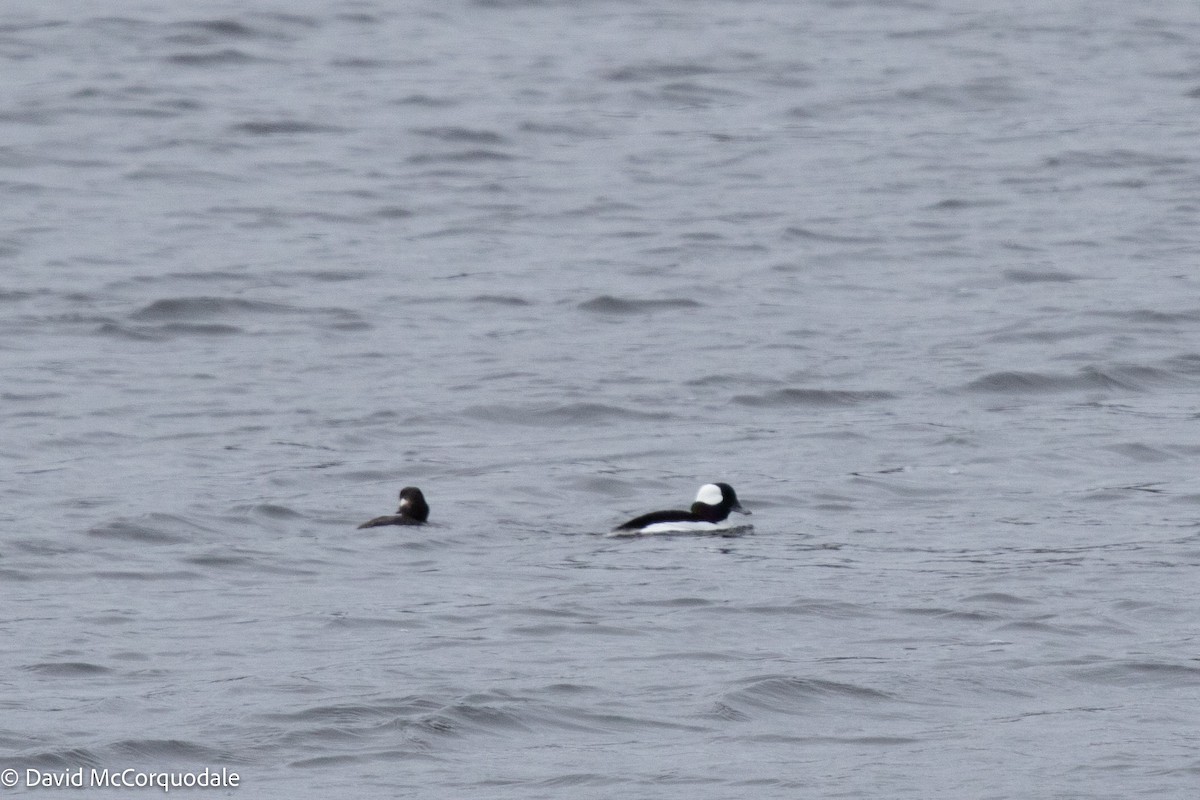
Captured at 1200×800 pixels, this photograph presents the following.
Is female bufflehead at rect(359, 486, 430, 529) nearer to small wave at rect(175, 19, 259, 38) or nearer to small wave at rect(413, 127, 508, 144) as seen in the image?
small wave at rect(413, 127, 508, 144)

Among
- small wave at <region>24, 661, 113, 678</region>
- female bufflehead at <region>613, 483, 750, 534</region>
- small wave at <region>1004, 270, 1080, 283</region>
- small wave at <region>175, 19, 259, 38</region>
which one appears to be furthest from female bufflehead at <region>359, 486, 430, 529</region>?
small wave at <region>175, 19, 259, 38</region>

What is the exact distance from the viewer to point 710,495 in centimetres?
1545

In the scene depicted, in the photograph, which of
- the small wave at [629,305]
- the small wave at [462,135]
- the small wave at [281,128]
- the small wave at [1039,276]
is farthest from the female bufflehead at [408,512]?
the small wave at [281,128]

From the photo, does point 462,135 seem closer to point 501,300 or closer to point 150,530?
point 501,300

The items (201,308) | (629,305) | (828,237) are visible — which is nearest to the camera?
(201,308)

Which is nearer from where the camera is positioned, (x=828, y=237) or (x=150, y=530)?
(x=150, y=530)

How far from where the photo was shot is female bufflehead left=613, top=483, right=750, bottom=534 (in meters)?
14.8

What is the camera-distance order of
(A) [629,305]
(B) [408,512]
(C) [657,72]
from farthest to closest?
(C) [657,72] < (A) [629,305] < (B) [408,512]

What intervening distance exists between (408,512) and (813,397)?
4719 mm

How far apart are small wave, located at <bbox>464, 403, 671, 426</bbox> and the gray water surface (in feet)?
0.17

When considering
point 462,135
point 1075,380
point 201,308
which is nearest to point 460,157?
point 462,135

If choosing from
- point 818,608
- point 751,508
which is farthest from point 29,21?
point 818,608

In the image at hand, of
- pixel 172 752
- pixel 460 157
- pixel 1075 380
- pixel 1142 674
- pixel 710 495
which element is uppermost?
pixel 172 752

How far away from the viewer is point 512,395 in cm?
1872
